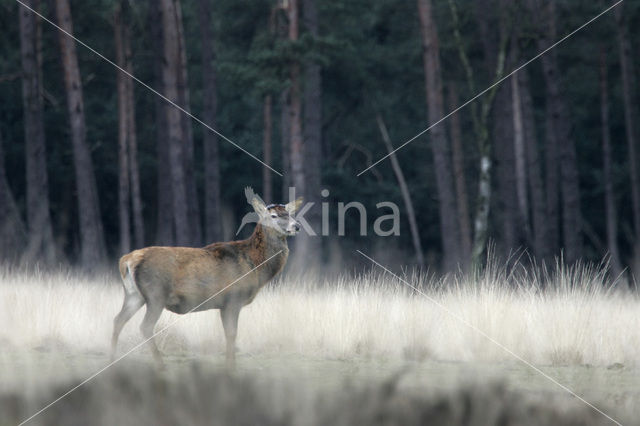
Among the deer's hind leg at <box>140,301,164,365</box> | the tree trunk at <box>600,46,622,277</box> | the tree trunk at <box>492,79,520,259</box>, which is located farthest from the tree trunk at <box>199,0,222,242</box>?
the deer's hind leg at <box>140,301,164,365</box>

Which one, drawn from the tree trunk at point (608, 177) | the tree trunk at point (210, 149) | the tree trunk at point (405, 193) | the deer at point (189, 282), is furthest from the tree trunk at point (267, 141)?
the deer at point (189, 282)

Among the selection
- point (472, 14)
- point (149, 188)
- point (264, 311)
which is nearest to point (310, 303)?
point (264, 311)

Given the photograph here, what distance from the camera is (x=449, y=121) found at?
Answer: 3694 centimetres

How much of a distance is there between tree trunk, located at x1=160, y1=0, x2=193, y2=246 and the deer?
10.2 meters

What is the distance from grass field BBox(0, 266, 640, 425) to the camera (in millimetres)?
7355

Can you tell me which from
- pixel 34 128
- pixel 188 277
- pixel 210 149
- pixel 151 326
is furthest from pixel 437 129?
pixel 151 326

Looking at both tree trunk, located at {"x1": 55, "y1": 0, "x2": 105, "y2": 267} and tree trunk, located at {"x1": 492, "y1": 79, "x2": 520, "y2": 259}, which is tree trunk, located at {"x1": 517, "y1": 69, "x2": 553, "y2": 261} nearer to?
tree trunk, located at {"x1": 492, "y1": 79, "x2": 520, "y2": 259}

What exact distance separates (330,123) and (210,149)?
13.1 meters

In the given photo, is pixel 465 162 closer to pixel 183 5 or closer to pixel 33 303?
pixel 183 5

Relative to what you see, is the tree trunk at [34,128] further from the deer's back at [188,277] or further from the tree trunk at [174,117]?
the deer's back at [188,277]

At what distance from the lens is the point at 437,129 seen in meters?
21.9

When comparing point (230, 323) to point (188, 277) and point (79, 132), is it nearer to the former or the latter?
point (188, 277)

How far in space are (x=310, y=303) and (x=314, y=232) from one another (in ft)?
26.6

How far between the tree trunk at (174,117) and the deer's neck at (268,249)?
9858mm
